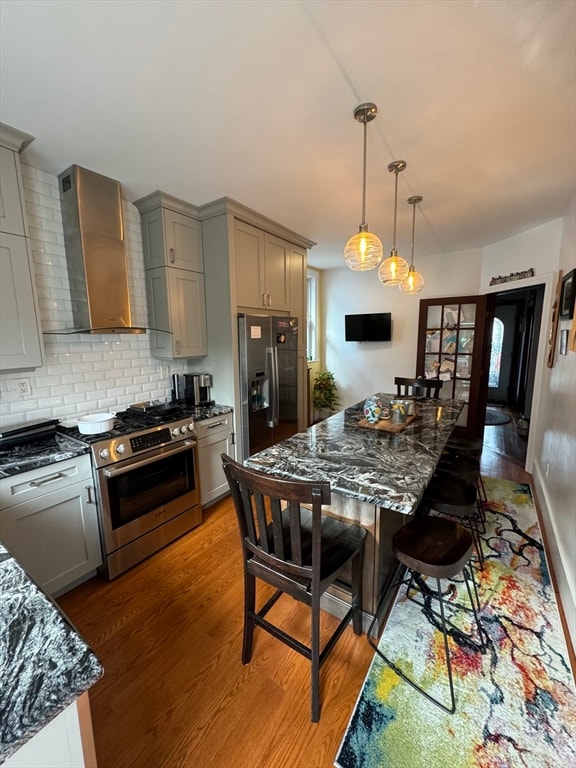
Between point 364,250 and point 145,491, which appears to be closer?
point 364,250

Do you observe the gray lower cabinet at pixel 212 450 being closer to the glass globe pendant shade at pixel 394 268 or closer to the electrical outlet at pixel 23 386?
the electrical outlet at pixel 23 386

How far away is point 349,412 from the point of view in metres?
2.82

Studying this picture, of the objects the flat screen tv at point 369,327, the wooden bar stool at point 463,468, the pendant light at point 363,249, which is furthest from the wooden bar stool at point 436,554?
the flat screen tv at point 369,327

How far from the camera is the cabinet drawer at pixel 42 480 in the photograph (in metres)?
1.67

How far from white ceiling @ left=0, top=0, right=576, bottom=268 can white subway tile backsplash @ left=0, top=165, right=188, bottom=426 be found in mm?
259

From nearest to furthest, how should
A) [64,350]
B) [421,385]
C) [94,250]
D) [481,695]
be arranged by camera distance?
[481,695] → [94,250] → [64,350] → [421,385]

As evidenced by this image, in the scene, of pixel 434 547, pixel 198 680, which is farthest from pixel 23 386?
pixel 434 547

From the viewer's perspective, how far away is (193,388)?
2965 mm

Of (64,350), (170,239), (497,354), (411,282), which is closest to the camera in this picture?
(64,350)

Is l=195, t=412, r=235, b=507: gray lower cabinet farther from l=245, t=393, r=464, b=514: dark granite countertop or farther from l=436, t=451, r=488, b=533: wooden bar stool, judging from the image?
l=436, t=451, r=488, b=533: wooden bar stool

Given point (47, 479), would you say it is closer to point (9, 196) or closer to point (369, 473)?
point (9, 196)

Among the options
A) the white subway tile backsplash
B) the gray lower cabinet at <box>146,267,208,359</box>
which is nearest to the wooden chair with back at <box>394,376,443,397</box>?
the gray lower cabinet at <box>146,267,208,359</box>

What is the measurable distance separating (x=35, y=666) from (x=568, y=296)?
3599 mm

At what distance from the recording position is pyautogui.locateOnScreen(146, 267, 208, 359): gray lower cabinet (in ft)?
8.97
